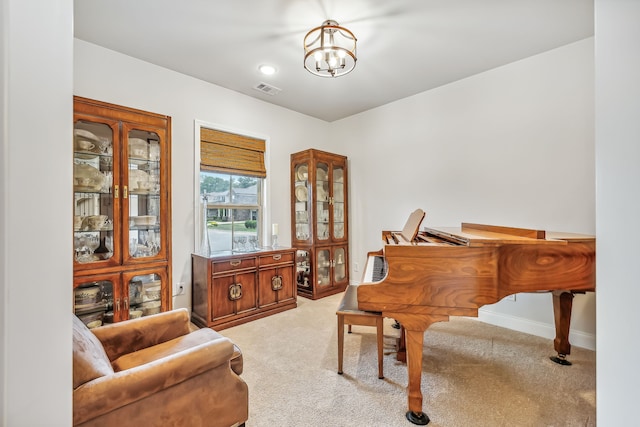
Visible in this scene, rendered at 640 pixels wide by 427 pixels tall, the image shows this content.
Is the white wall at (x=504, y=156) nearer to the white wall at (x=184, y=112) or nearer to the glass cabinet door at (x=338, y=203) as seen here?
the glass cabinet door at (x=338, y=203)

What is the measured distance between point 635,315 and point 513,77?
274cm

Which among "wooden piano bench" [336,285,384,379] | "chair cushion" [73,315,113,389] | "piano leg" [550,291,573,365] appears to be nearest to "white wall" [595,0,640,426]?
"wooden piano bench" [336,285,384,379]

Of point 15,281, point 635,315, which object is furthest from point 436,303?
point 15,281

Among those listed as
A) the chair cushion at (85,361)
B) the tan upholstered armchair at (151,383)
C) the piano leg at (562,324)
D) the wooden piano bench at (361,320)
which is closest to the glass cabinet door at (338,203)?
the wooden piano bench at (361,320)

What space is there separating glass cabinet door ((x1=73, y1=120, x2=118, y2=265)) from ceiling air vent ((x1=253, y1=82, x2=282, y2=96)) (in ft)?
5.34

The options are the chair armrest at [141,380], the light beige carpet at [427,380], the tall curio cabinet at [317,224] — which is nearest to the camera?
the chair armrest at [141,380]

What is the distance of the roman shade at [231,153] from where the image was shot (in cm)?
323

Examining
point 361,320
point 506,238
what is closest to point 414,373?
point 361,320

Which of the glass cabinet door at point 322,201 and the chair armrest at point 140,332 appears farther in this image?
the glass cabinet door at point 322,201

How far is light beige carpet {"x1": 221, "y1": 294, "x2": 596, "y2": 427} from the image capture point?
63.0 inches

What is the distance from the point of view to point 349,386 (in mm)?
1869

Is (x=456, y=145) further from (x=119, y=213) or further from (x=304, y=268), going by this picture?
(x=119, y=213)

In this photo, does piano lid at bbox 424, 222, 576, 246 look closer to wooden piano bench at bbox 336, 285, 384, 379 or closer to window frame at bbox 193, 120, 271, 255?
wooden piano bench at bbox 336, 285, 384, 379

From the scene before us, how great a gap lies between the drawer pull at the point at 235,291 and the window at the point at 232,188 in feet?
1.63
